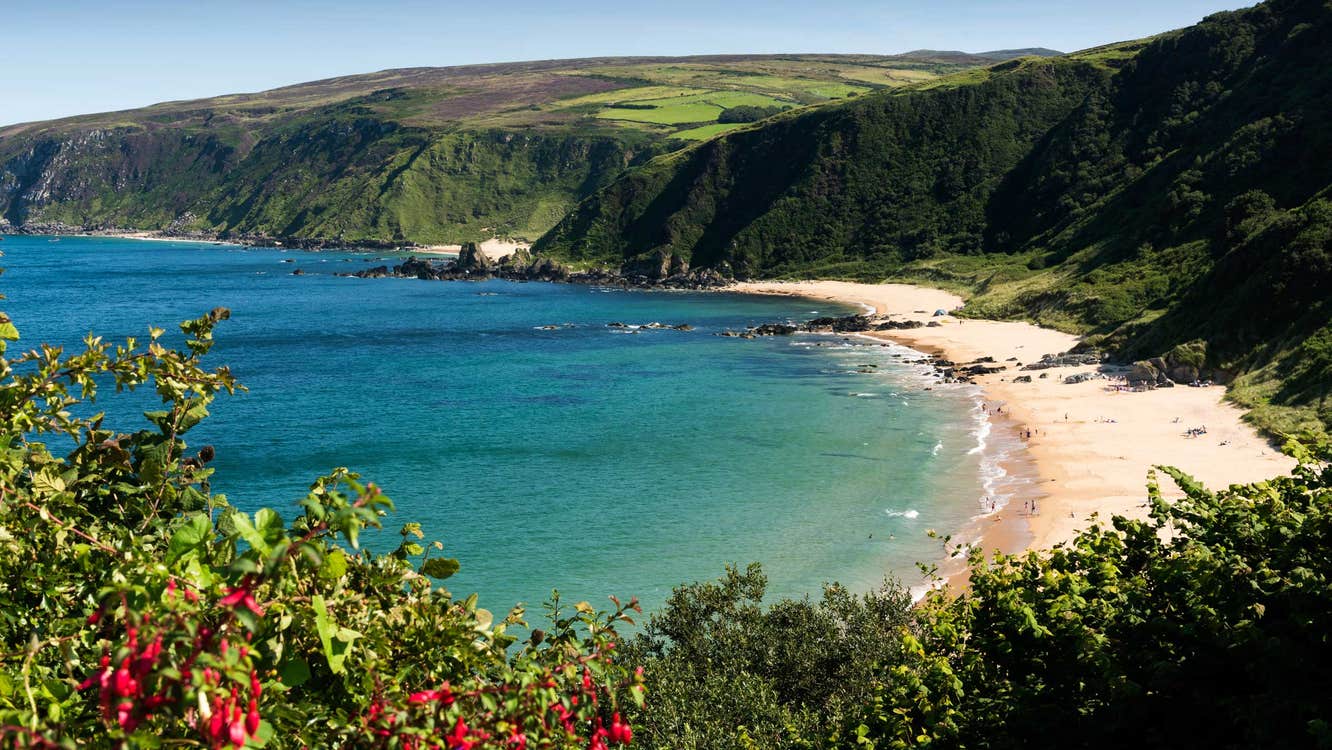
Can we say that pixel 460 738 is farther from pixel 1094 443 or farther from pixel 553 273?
pixel 553 273

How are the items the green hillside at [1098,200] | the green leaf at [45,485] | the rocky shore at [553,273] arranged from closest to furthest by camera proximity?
the green leaf at [45,485] < the green hillside at [1098,200] < the rocky shore at [553,273]

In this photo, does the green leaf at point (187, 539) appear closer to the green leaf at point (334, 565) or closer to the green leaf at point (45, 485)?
the green leaf at point (334, 565)

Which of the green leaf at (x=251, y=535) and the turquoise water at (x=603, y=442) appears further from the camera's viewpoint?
the turquoise water at (x=603, y=442)

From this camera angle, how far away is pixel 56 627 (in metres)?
6.73

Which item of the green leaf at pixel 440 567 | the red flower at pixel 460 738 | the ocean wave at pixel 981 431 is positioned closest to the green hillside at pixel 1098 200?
the ocean wave at pixel 981 431

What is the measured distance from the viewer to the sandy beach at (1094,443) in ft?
147

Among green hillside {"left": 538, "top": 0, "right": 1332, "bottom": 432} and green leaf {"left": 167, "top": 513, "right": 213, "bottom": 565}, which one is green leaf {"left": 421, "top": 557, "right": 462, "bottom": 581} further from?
green hillside {"left": 538, "top": 0, "right": 1332, "bottom": 432}

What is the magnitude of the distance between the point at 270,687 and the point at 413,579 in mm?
1728

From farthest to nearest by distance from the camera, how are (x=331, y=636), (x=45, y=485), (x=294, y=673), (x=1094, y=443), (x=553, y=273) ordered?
(x=553, y=273), (x=1094, y=443), (x=45, y=485), (x=294, y=673), (x=331, y=636)

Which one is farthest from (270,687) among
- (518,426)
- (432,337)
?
(432,337)

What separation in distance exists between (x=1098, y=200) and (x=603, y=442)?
10293cm

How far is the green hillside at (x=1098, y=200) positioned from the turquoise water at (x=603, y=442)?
1999 cm

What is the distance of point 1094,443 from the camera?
57156mm

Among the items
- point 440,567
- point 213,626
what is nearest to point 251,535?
point 213,626
